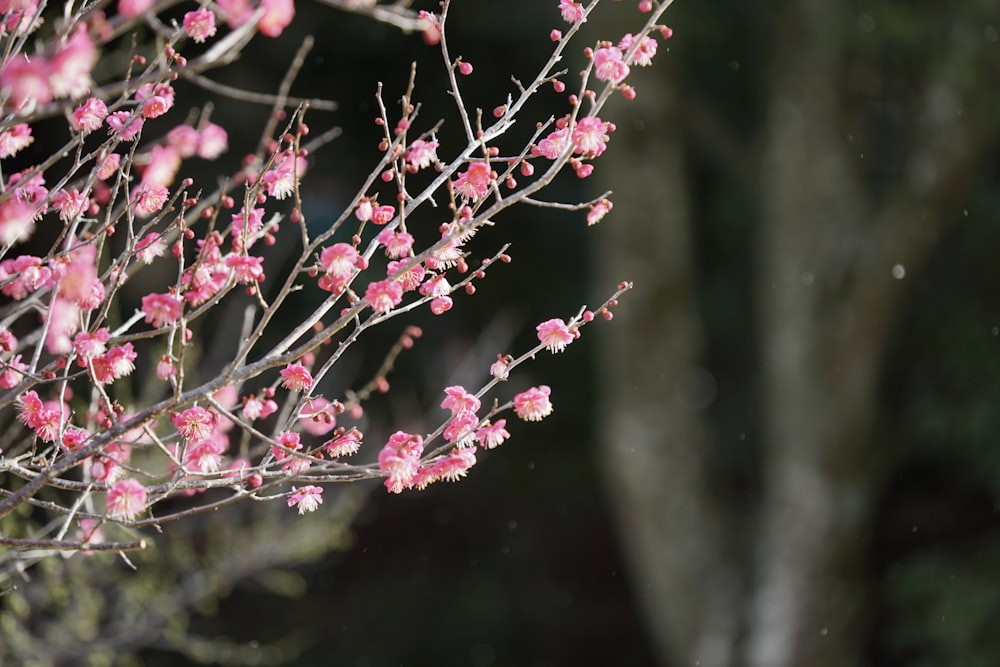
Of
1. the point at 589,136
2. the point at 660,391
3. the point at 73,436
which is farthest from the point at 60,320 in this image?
the point at 660,391

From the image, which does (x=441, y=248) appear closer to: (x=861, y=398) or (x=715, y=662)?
(x=861, y=398)

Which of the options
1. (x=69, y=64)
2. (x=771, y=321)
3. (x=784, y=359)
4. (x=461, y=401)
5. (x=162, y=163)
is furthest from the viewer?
(x=771, y=321)

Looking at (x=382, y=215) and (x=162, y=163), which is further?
(x=382, y=215)

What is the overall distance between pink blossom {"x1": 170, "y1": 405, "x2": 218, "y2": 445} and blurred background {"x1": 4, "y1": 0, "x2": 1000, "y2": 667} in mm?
2500

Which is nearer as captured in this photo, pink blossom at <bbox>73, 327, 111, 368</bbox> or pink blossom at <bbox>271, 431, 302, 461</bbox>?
pink blossom at <bbox>73, 327, 111, 368</bbox>

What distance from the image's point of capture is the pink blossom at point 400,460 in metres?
1.45

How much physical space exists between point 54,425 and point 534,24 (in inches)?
203

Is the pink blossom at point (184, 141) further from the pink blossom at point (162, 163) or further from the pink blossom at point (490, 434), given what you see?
the pink blossom at point (490, 434)

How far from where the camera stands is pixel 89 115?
1514 mm

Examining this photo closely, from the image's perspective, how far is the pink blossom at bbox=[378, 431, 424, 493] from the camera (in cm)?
145

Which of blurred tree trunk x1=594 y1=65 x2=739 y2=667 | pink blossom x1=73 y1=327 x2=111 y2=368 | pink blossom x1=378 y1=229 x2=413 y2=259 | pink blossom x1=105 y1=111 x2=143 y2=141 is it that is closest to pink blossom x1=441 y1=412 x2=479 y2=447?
pink blossom x1=378 y1=229 x2=413 y2=259

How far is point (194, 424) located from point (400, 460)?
315mm

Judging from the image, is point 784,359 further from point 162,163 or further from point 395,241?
point 162,163

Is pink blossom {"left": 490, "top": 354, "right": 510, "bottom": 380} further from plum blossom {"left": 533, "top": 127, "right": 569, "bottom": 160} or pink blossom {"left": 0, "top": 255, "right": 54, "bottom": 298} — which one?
pink blossom {"left": 0, "top": 255, "right": 54, "bottom": 298}
